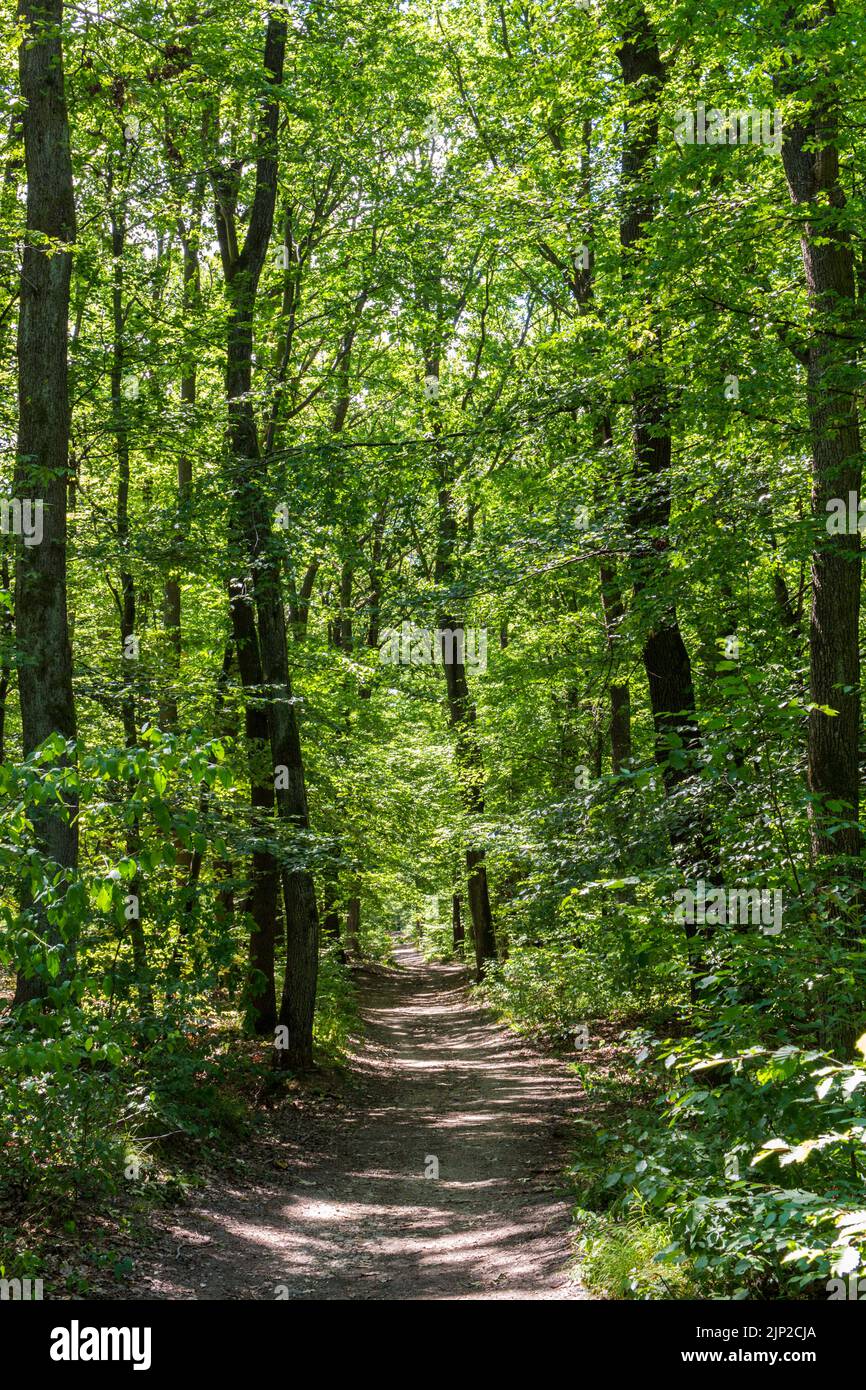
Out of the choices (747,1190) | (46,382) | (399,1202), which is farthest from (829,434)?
(399,1202)

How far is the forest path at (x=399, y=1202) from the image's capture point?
6.85m

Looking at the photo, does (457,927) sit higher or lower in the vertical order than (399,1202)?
lower

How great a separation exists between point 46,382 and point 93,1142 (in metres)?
6.13

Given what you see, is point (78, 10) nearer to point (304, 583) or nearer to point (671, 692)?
point (671, 692)

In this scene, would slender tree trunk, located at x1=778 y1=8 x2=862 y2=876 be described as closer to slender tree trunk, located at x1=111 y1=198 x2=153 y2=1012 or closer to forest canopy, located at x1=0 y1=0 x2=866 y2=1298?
forest canopy, located at x1=0 y1=0 x2=866 y2=1298

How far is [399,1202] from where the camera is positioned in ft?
30.4

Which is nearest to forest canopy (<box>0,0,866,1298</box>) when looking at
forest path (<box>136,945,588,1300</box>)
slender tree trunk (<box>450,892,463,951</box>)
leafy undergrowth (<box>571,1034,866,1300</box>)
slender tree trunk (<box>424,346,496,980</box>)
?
leafy undergrowth (<box>571,1034,866,1300</box>)

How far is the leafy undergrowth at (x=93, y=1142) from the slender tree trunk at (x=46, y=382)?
198 cm

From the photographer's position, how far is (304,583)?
66.7ft

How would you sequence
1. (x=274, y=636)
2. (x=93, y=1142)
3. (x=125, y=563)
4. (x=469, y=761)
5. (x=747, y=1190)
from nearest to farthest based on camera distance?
(x=747, y=1190) < (x=93, y=1142) < (x=125, y=563) < (x=274, y=636) < (x=469, y=761)

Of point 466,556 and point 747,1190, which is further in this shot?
point 466,556

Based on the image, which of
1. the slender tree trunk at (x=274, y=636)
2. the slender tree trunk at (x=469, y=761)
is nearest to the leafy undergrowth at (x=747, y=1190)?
the slender tree trunk at (x=274, y=636)

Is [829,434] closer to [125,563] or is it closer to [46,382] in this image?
[46,382]

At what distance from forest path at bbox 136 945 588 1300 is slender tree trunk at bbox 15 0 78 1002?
11.0 ft
